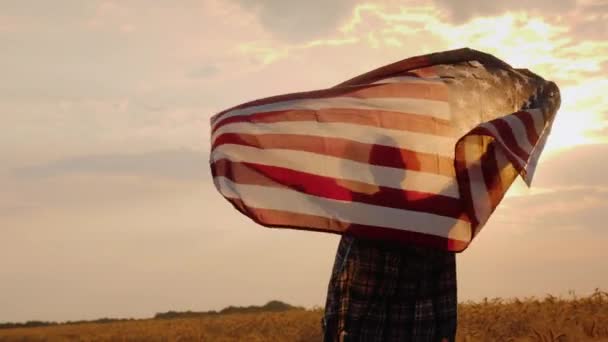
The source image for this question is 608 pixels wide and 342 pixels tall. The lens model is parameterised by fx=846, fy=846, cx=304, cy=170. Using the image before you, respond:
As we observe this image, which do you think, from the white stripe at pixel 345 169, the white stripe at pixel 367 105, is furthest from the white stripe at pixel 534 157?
the white stripe at pixel 367 105

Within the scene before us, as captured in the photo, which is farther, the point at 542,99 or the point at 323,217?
the point at 542,99

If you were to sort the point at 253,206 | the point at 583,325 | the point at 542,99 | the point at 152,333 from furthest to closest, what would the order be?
the point at 152,333 → the point at 583,325 → the point at 542,99 → the point at 253,206

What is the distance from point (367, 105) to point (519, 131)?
1.05 meters

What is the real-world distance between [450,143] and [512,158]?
42cm

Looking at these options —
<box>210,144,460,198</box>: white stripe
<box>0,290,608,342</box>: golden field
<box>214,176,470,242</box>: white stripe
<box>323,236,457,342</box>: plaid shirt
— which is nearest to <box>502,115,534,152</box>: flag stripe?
<box>210,144,460,198</box>: white stripe

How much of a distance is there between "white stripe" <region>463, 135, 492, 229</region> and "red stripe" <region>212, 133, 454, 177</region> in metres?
0.13

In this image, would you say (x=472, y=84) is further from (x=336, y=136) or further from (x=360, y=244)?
(x=360, y=244)

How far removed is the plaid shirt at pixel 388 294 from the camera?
17.5 ft

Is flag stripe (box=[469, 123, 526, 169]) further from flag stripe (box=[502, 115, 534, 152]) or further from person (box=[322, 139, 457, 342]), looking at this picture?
person (box=[322, 139, 457, 342])

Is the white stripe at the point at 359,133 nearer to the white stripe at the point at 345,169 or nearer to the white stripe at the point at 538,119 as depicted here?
the white stripe at the point at 345,169

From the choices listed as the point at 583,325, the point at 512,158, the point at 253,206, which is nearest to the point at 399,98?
the point at 512,158

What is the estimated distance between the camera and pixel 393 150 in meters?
5.74

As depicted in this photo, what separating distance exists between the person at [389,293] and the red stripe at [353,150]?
0.08m

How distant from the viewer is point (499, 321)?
40.2ft
